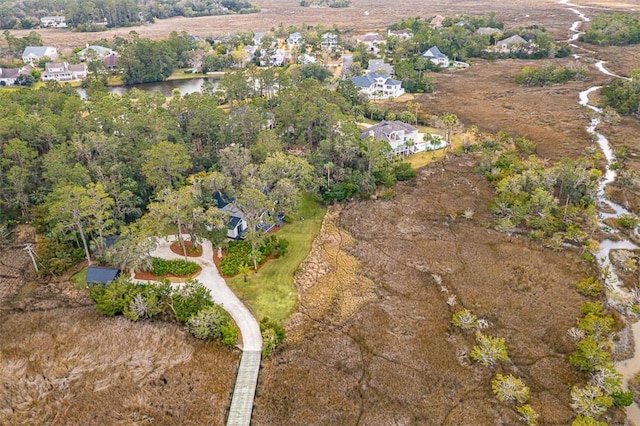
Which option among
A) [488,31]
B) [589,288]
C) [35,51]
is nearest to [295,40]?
[488,31]

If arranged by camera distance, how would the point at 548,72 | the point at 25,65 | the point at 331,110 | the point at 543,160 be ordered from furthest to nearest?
the point at 25,65, the point at 548,72, the point at 543,160, the point at 331,110

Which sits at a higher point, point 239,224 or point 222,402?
point 239,224

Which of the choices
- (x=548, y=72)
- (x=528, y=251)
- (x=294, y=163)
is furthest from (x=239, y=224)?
(x=548, y=72)

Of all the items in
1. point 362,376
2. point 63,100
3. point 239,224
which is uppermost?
point 63,100

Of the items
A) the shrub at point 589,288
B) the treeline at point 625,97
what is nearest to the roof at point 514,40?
the treeline at point 625,97

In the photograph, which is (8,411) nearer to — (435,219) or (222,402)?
(222,402)

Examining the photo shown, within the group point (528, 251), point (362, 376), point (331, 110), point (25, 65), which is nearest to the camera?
point (362, 376)

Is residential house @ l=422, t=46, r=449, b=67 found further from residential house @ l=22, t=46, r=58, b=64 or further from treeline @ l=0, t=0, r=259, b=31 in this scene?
treeline @ l=0, t=0, r=259, b=31

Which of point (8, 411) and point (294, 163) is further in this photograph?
point (294, 163)

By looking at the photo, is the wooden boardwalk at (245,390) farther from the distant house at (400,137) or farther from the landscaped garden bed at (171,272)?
the distant house at (400,137)
